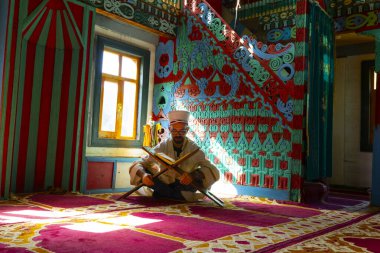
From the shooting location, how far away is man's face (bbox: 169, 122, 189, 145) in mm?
5180

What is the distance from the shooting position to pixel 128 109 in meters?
6.71

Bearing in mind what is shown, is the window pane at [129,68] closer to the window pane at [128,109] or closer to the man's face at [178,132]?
the window pane at [128,109]

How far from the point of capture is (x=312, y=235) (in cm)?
318

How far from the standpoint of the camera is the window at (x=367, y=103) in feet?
25.8

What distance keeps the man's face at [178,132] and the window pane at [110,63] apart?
5.96 ft

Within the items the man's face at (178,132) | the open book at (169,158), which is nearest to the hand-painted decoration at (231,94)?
the man's face at (178,132)

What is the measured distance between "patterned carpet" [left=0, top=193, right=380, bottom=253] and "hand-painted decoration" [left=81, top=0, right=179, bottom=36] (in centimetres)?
283

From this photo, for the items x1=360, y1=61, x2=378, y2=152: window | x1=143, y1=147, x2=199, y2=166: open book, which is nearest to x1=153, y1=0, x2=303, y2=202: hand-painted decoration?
x1=143, y1=147, x2=199, y2=166: open book

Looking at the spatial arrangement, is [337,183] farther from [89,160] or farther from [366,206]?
[89,160]

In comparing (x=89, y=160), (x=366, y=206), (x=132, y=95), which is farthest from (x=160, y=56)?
(x=366, y=206)

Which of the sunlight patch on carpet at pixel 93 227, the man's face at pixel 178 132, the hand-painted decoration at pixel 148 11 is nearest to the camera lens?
the sunlight patch on carpet at pixel 93 227

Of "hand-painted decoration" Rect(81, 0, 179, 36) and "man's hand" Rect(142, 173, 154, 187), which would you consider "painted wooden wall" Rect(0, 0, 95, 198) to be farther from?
"man's hand" Rect(142, 173, 154, 187)

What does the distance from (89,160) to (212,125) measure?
1.97m

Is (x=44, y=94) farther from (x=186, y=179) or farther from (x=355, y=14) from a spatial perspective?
(x=355, y=14)
